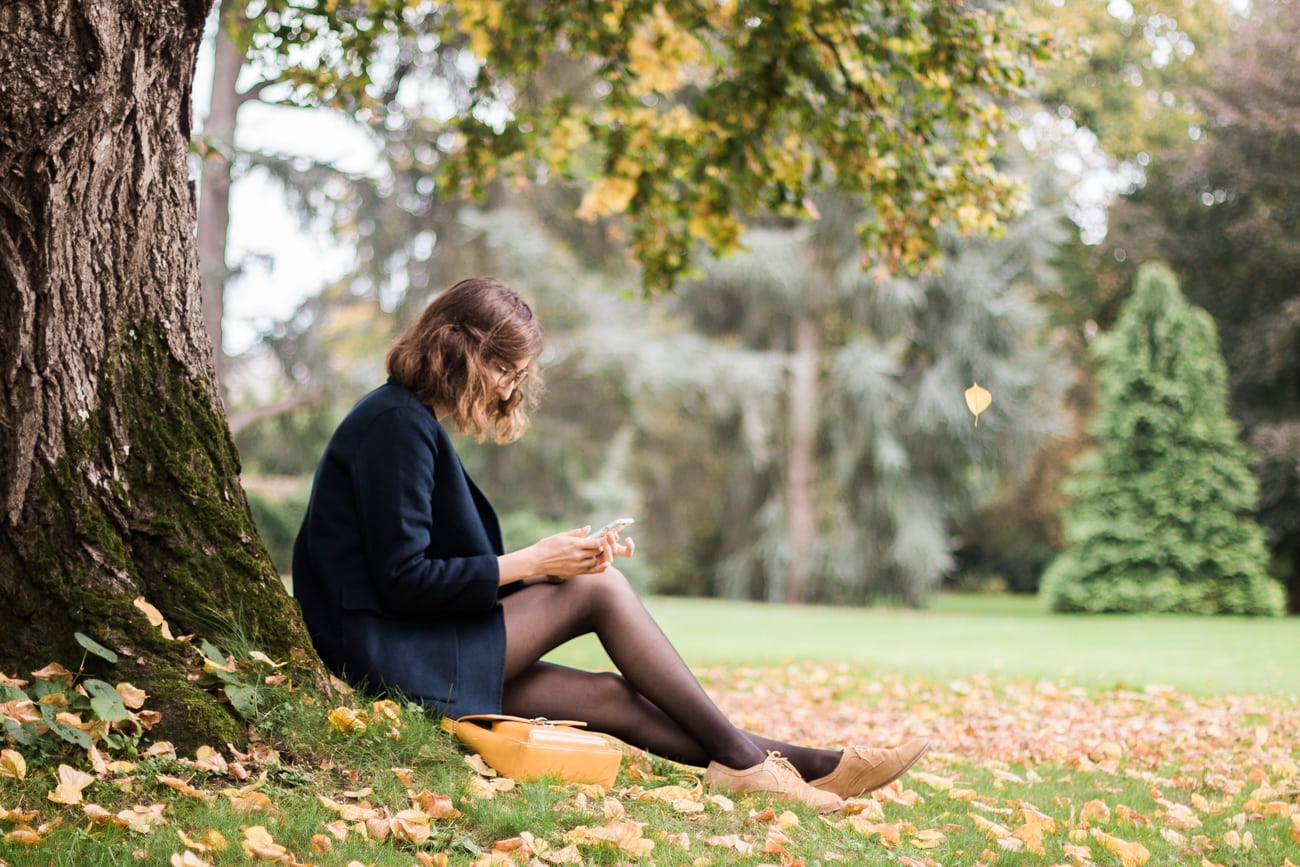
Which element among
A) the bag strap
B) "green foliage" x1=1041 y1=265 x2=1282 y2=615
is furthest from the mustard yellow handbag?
"green foliage" x1=1041 y1=265 x2=1282 y2=615

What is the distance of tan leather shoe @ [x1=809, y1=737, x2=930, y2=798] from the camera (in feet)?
11.4

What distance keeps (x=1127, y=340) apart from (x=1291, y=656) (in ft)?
29.2

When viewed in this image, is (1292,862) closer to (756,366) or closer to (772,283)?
(756,366)

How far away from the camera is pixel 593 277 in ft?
62.3

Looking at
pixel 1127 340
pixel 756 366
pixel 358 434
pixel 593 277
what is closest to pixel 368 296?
pixel 593 277

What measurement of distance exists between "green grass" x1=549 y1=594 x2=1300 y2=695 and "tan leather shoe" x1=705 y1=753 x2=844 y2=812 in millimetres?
4465

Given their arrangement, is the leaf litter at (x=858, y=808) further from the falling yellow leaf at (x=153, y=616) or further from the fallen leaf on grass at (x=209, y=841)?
the falling yellow leaf at (x=153, y=616)

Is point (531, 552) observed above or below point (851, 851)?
above

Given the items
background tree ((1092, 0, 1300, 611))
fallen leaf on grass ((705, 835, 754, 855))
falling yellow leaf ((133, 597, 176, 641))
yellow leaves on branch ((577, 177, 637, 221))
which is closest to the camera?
fallen leaf on grass ((705, 835, 754, 855))

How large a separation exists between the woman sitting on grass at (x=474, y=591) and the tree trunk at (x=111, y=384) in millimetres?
201

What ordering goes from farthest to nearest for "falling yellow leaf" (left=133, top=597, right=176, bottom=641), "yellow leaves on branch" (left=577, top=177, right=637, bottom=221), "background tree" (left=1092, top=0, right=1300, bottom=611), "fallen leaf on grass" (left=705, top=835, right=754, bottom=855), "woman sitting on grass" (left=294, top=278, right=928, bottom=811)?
1. "background tree" (left=1092, top=0, right=1300, bottom=611)
2. "yellow leaves on branch" (left=577, top=177, right=637, bottom=221)
3. "woman sitting on grass" (left=294, top=278, right=928, bottom=811)
4. "falling yellow leaf" (left=133, top=597, right=176, bottom=641)
5. "fallen leaf on grass" (left=705, top=835, right=754, bottom=855)

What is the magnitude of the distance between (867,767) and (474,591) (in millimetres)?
1260

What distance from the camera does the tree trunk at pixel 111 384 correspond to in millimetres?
2785

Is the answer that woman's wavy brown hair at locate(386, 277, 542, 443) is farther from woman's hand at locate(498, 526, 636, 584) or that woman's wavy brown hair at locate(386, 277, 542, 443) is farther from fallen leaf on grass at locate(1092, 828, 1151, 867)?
fallen leaf on grass at locate(1092, 828, 1151, 867)
